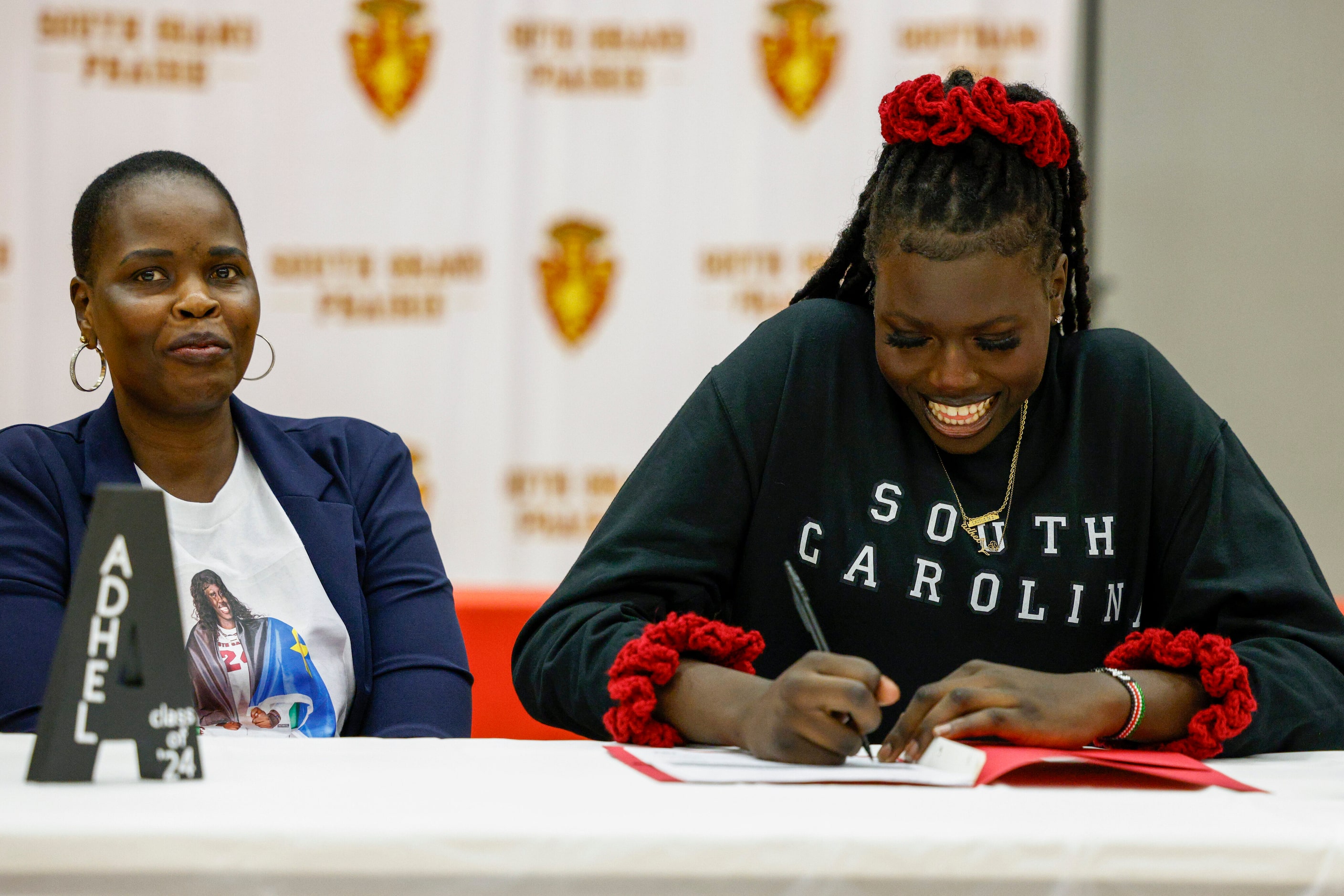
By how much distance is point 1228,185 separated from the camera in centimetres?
336

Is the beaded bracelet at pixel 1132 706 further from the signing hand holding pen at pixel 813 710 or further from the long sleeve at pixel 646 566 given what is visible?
the long sleeve at pixel 646 566

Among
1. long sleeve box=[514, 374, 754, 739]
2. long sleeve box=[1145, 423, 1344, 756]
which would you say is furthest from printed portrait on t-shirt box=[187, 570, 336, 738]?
long sleeve box=[1145, 423, 1344, 756]

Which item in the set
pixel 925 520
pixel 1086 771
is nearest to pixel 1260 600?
pixel 925 520

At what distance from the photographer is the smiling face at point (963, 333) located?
1.26 m

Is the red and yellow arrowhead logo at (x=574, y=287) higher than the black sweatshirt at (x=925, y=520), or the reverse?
the red and yellow arrowhead logo at (x=574, y=287)

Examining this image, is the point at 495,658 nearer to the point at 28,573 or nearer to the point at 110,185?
the point at 28,573

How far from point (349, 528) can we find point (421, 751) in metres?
0.66

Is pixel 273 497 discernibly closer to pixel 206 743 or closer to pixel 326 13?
pixel 206 743

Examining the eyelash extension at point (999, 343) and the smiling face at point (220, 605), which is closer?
the eyelash extension at point (999, 343)

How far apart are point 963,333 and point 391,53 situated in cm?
204

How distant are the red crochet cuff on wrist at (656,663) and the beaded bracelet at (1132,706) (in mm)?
316

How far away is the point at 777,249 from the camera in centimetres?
292

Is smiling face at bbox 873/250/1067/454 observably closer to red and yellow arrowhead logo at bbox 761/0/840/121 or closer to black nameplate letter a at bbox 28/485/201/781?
black nameplate letter a at bbox 28/485/201/781

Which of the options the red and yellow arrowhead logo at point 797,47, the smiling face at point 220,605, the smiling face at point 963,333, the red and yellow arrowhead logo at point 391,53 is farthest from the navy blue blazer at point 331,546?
the red and yellow arrowhead logo at point 797,47
